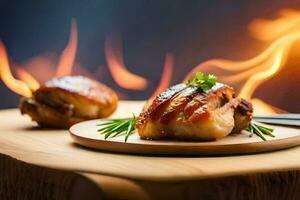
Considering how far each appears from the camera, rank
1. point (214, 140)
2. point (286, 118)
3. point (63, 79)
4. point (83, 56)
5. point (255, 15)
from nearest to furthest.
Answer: point (214, 140) → point (286, 118) → point (63, 79) → point (255, 15) → point (83, 56)

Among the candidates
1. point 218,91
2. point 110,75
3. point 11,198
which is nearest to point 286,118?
point 218,91

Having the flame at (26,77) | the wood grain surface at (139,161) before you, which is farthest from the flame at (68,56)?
the wood grain surface at (139,161)

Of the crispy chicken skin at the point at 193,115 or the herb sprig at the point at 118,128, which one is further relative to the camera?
the herb sprig at the point at 118,128

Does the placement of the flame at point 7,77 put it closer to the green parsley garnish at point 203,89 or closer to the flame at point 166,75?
the flame at point 166,75

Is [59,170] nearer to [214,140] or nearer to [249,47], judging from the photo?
[214,140]

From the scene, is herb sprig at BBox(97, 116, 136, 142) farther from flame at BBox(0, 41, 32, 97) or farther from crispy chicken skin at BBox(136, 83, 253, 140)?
flame at BBox(0, 41, 32, 97)

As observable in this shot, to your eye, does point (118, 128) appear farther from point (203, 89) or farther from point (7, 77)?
point (7, 77)

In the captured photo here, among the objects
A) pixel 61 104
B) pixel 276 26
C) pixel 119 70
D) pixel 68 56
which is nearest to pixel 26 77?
pixel 68 56
